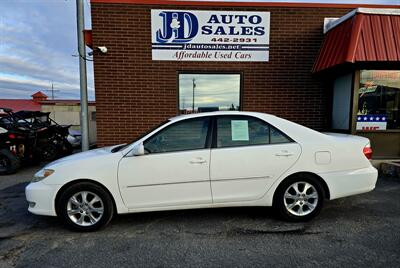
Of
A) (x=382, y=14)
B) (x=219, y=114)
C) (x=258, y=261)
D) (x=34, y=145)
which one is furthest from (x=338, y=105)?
(x=34, y=145)

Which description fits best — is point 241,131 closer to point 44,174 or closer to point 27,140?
point 44,174

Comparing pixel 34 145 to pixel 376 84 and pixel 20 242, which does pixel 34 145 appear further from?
pixel 376 84

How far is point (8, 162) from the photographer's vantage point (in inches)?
267

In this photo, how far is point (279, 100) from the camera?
7422 millimetres

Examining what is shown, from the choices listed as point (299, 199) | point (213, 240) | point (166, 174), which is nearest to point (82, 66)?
point (166, 174)

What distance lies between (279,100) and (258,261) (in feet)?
17.7

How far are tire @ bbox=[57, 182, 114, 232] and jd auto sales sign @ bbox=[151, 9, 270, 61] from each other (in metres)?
4.54

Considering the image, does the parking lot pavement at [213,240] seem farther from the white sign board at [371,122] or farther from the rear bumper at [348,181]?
the white sign board at [371,122]

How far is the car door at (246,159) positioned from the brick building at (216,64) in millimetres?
3773

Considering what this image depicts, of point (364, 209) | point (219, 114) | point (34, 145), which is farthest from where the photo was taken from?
point (34, 145)

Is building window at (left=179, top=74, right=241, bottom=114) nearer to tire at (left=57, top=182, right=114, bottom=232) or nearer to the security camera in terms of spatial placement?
the security camera

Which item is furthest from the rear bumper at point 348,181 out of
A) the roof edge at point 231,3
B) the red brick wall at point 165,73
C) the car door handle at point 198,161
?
the roof edge at point 231,3

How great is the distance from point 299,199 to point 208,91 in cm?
455

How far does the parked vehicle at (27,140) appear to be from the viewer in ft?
22.5
